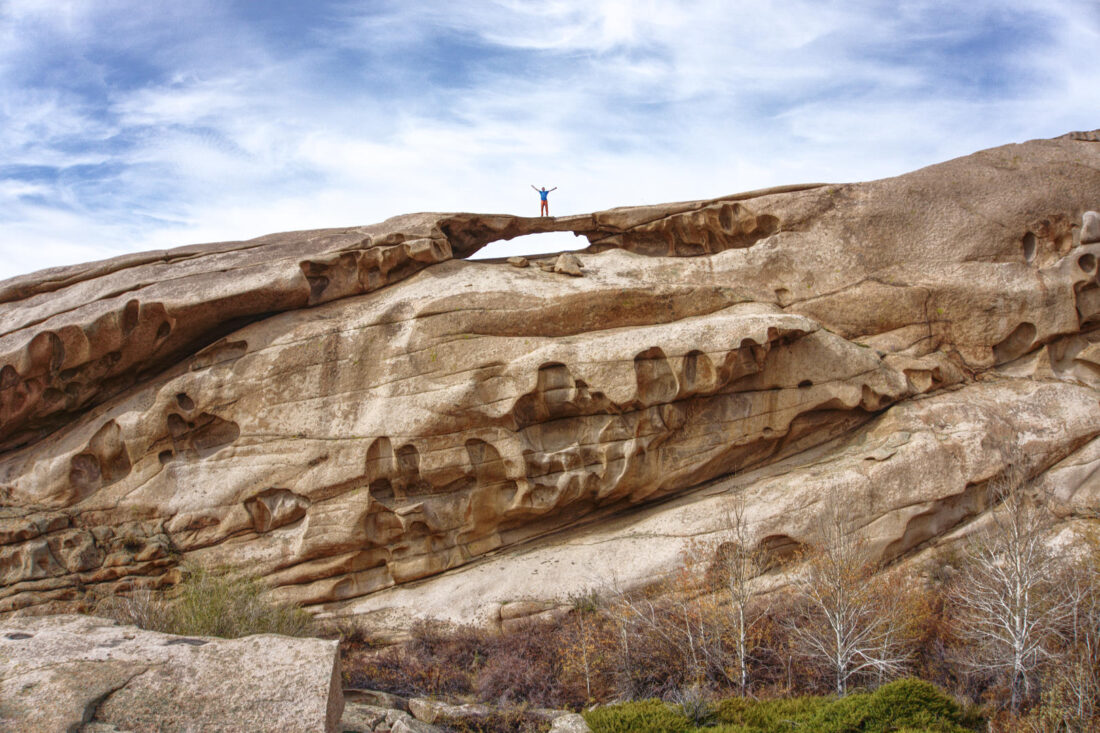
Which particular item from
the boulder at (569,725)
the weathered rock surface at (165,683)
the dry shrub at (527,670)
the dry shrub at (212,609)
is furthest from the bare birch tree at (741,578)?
the dry shrub at (212,609)

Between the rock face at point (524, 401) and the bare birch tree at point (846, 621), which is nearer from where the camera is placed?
the bare birch tree at point (846, 621)

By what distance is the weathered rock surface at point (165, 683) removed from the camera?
1044cm

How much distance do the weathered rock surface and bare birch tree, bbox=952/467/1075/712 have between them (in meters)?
9.40

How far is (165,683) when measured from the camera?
11.0m

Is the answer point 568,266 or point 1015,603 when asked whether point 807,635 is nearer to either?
point 1015,603

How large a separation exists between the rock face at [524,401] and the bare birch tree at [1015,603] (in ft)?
5.64

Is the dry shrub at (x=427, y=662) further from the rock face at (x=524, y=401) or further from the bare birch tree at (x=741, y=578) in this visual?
the bare birch tree at (x=741, y=578)

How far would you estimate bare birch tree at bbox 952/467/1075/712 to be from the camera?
526 inches

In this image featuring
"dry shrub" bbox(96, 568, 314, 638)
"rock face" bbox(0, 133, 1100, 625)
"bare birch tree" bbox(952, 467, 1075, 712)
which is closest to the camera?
"bare birch tree" bbox(952, 467, 1075, 712)

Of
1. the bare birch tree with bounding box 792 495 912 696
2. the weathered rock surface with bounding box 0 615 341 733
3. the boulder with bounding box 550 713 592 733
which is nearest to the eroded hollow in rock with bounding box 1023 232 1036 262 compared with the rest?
the bare birch tree with bounding box 792 495 912 696

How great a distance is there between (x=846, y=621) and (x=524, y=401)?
6.59 metres

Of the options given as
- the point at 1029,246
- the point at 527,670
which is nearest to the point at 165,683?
the point at 527,670

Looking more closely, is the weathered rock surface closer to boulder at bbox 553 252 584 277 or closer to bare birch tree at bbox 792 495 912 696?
bare birch tree at bbox 792 495 912 696

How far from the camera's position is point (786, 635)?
14820mm
